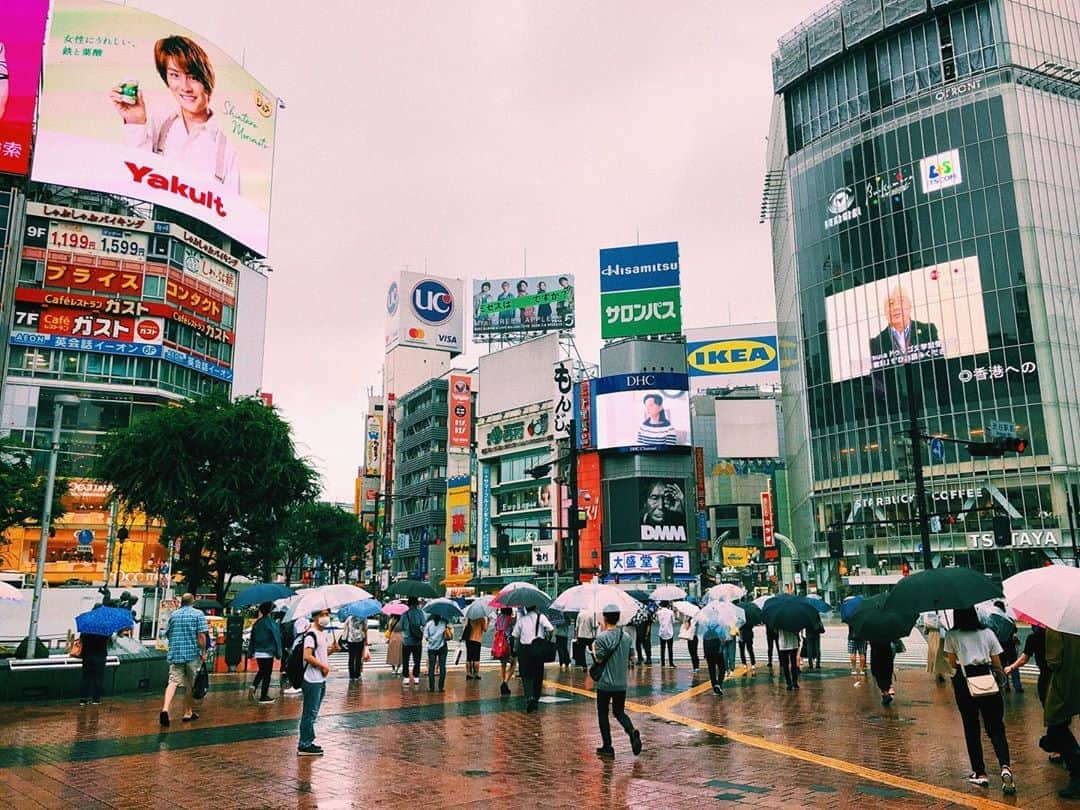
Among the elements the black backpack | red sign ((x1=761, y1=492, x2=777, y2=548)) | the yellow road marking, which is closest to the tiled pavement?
the yellow road marking

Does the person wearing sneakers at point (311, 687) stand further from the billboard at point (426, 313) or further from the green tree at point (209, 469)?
the billboard at point (426, 313)

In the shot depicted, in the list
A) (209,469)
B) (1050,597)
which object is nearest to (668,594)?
(1050,597)

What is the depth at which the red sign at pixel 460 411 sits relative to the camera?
8381 centimetres

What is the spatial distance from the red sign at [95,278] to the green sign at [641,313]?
A: 36.9m

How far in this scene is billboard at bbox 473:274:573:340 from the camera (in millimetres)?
87312

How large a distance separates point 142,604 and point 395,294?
7481cm

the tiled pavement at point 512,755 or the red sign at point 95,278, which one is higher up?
A: the red sign at point 95,278

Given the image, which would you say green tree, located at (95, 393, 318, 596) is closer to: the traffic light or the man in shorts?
the man in shorts

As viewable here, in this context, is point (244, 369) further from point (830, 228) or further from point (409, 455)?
point (830, 228)

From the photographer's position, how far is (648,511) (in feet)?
229

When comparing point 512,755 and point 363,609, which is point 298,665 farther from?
point 363,609

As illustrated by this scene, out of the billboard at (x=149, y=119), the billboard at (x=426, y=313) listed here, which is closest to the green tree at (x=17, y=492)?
the billboard at (x=149, y=119)

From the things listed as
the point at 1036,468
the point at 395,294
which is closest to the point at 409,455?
the point at 395,294

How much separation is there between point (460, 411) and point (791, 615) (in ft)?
228
